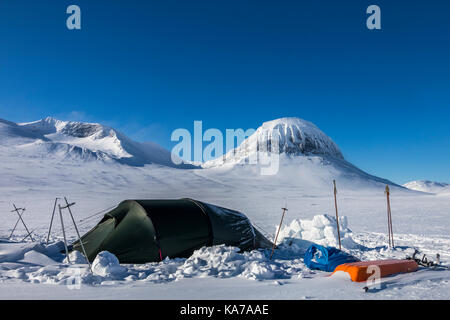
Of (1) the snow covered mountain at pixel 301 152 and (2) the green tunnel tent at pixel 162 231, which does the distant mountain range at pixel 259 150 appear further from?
(2) the green tunnel tent at pixel 162 231

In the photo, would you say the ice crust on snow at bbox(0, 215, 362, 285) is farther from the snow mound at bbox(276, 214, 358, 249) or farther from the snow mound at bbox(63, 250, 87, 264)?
the snow mound at bbox(276, 214, 358, 249)

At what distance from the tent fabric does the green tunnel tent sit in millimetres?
2207

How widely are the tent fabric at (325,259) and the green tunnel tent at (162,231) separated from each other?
7.24 feet

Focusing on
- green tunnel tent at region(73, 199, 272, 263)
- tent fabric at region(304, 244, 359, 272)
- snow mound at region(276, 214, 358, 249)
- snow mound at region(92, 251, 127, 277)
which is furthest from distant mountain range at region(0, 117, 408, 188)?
snow mound at region(92, 251, 127, 277)

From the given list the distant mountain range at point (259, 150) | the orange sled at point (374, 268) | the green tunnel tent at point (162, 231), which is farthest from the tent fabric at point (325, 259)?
the distant mountain range at point (259, 150)

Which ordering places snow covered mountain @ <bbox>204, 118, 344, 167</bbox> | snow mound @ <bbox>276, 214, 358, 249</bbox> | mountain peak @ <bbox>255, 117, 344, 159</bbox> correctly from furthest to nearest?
mountain peak @ <bbox>255, 117, 344, 159</bbox>
snow covered mountain @ <bbox>204, 118, 344, 167</bbox>
snow mound @ <bbox>276, 214, 358, 249</bbox>

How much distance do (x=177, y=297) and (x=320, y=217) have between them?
8195mm

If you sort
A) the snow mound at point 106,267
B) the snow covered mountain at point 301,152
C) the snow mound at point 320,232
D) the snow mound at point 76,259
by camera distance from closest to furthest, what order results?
the snow mound at point 106,267, the snow mound at point 76,259, the snow mound at point 320,232, the snow covered mountain at point 301,152

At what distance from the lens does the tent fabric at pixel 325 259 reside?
700 cm

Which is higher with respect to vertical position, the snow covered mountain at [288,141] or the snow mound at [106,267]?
the snow covered mountain at [288,141]

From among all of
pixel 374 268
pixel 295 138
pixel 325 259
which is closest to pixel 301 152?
pixel 295 138

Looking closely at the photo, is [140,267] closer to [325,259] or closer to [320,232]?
[325,259]

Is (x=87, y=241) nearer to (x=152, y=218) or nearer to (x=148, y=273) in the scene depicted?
(x=152, y=218)

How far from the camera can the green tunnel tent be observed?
307 inches
